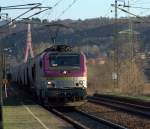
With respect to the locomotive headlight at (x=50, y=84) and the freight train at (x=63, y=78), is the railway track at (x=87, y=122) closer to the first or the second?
the freight train at (x=63, y=78)

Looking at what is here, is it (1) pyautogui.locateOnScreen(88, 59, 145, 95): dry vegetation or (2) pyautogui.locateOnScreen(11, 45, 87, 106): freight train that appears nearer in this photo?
(2) pyautogui.locateOnScreen(11, 45, 87, 106): freight train

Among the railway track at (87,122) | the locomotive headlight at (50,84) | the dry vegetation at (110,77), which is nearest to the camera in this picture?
the railway track at (87,122)

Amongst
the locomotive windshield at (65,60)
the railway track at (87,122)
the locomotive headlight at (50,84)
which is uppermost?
the locomotive windshield at (65,60)

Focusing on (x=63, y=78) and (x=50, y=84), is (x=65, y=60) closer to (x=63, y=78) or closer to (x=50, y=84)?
(x=63, y=78)

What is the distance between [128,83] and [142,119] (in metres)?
44.1

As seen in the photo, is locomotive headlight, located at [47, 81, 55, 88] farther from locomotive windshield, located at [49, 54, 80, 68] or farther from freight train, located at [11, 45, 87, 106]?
locomotive windshield, located at [49, 54, 80, 68]

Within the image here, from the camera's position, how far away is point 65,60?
31.8 metres

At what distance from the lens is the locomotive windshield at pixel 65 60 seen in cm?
3173

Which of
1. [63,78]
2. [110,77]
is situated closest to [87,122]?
[63,78]

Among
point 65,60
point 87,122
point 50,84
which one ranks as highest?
point 65,60

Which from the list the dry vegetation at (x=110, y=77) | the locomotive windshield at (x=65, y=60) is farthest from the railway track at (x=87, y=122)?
the dry vegetation at (x=110, y=77)

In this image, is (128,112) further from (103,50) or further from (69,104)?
(103,50)

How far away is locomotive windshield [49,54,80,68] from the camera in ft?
104


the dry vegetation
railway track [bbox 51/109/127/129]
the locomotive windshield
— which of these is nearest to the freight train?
the locomotive windshield
